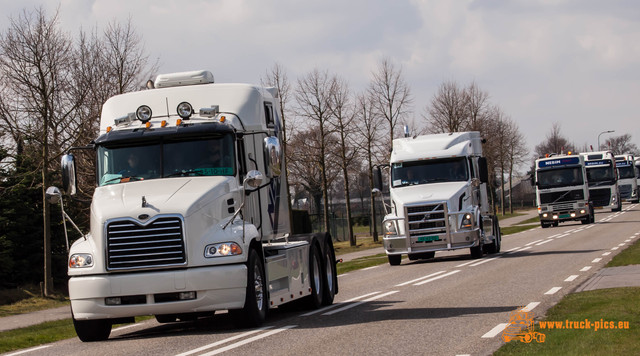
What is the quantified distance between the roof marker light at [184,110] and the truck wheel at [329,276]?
391 cm

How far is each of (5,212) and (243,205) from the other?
19830 mm

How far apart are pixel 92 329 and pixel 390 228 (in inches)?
555

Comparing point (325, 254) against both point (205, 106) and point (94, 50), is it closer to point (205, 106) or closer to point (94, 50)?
point (205, 106)

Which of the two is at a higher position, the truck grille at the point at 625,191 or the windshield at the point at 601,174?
the windshield at the point at 601,174

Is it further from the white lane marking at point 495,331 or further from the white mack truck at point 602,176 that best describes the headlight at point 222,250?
the white mack truck at point 602,176

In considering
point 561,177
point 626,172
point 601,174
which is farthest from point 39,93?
point 626,172

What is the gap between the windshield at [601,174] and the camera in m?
57.7

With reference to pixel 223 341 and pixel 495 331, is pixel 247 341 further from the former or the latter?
Result: pixel 495 331

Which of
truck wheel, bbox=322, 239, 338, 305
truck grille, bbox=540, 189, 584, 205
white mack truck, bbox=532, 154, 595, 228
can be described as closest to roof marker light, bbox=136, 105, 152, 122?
truck wheel, bbox=322, 239, 338, 305

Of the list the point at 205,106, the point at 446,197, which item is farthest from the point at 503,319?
the point at 446,197

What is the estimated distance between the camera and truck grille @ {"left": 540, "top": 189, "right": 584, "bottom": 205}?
45391 millimetres

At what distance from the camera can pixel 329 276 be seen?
15.5 m

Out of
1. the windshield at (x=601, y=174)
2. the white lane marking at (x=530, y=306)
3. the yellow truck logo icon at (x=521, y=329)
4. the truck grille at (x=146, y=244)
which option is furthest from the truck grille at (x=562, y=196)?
the truck grille at (x=146, y=244)

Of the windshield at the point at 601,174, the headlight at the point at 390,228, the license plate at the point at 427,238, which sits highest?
the windshield at the point at 601,174
